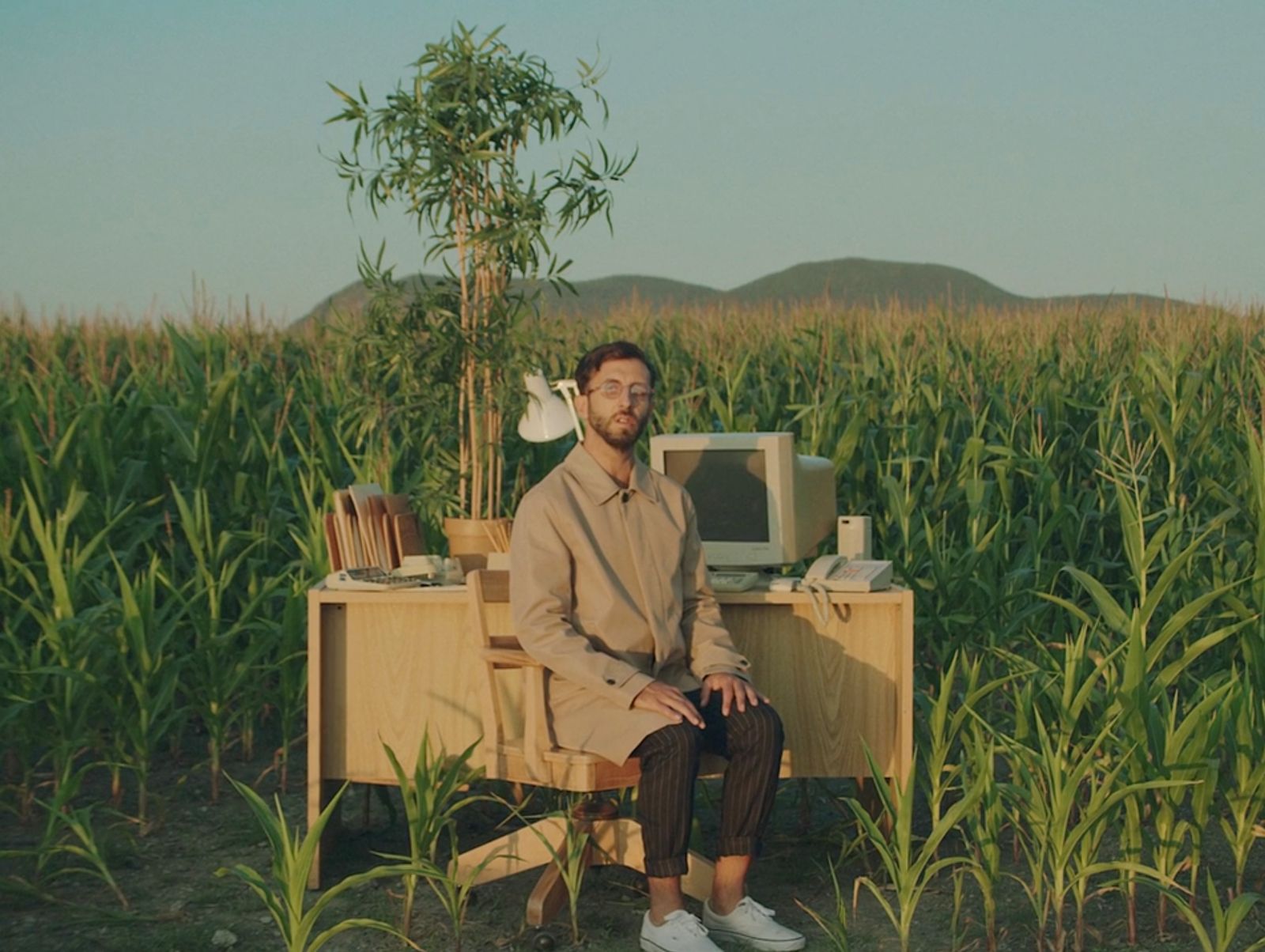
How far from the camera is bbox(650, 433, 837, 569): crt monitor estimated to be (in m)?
4.49

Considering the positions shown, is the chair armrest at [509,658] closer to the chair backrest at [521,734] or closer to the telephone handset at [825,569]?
the chair backrest at [521,734]

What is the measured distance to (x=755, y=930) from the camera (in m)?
3.74

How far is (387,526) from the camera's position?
460 cm

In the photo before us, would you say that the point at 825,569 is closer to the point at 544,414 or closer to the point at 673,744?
the point at 673,744

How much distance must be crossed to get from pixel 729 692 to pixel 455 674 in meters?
0.90

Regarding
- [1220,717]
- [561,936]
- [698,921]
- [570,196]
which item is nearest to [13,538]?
[570,196]

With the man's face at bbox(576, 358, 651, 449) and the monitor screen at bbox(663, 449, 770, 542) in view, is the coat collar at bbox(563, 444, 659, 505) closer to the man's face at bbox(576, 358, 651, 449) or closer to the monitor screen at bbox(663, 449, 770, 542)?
the man's face at bbox(576, 358, 651, 449)

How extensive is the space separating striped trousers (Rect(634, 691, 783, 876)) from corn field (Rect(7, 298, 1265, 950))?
31cm

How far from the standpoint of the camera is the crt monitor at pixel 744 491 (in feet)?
14.7

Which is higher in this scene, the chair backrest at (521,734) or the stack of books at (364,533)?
the stack of books at (364,533)

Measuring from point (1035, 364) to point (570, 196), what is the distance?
4.53 meters

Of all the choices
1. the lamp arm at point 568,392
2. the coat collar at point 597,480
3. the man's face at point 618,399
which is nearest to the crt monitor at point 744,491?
the lamp arm at point 568,392

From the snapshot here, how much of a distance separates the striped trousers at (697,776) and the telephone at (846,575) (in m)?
0.55

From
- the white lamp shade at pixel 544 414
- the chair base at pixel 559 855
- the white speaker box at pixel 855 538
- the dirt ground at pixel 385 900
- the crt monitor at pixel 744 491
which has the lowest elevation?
the dirt ground at pixel 385 900
